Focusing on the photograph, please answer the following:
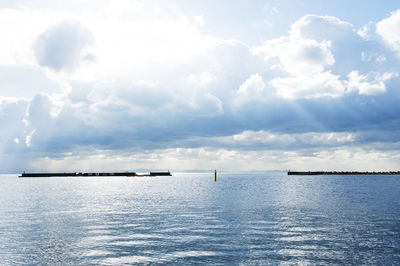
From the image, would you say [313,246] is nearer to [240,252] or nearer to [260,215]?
[240,252]

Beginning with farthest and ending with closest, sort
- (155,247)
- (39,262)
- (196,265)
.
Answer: (155,247), (39,262), (196,265)

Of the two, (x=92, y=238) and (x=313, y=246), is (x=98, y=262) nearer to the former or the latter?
(x=92, y=238)

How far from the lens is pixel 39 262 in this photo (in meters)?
25.9

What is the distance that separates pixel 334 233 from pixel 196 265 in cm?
1903

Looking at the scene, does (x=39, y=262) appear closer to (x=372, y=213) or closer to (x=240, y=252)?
(x=240, y=252)

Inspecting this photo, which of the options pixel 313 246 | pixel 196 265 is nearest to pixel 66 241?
pixel 196 265

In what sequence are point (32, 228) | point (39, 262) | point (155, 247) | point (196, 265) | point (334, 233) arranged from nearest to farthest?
point (196, 265) → point (39, 262) → point (155, 247) → point (334, 233) → point (32, 228)

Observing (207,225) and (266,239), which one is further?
(207,225)

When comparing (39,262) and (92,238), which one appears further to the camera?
(92,238)

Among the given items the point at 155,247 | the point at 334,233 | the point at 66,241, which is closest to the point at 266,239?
the point at 334,233

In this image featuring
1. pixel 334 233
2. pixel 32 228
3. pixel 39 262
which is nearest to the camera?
pixel 39 262

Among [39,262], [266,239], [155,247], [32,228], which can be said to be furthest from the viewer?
[32,228]

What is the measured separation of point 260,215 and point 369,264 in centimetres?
2638

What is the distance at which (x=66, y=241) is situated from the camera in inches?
1310
